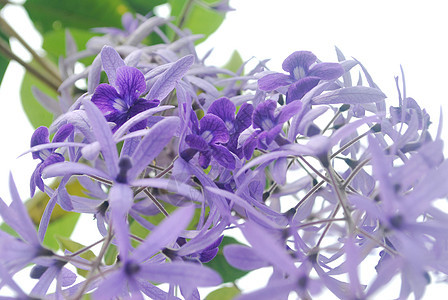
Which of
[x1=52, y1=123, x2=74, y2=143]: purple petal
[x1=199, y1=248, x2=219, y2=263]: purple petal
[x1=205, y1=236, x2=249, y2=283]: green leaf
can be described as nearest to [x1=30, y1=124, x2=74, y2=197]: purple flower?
[x1=52, y1=123, x2=74, y2=143]: purple petal

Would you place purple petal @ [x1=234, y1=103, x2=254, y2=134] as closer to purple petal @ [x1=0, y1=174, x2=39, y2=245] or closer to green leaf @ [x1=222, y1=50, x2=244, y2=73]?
purple petal @ [x1=0, y1=174, x2=39, y2=245]

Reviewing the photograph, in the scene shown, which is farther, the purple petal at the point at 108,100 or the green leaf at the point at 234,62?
the green leaf at the point at 234,62

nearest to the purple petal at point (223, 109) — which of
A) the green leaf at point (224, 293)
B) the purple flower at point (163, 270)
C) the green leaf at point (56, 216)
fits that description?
the purple flower at point (163, 270)

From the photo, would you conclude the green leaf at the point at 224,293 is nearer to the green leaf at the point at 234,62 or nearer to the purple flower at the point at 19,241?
the purple flower at the point at 19,241

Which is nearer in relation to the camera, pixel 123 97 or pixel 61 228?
pixel 123 97

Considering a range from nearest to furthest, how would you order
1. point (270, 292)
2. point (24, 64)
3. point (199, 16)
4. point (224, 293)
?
point (270, 292), point (224, 293), point (24, 64), point (199, 16)

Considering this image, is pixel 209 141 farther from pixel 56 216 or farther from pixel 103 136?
pixel 56 216

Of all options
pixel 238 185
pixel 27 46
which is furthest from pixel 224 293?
pixel 27 46
